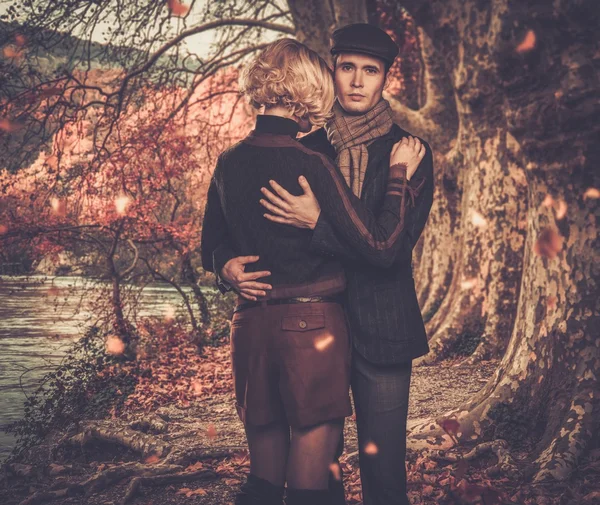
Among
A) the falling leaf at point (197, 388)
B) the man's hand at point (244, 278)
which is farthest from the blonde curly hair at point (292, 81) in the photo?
the falling leaf at point (197, 388)

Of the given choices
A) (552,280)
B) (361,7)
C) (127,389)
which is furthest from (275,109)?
(127,389)

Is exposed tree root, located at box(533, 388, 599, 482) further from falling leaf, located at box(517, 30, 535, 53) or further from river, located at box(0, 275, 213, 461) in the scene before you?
river, located at box(0, 275, 213, 461)

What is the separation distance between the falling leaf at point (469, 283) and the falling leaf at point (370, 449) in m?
5.92

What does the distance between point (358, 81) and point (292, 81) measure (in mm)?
420

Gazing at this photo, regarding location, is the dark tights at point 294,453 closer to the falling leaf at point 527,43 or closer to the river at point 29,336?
the falling leaf at point 527,43

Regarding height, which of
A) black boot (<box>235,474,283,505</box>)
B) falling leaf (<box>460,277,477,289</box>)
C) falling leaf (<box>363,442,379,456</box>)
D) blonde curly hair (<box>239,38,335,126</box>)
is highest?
blonde curly hair (<box>239,38,335,126</box>)

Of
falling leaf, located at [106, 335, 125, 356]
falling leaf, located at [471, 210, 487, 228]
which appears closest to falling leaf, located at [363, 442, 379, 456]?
falling leaf, located at [471, 210, 487, 228]

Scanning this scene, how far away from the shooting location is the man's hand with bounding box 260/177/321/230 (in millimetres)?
2451

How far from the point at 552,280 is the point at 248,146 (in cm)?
274

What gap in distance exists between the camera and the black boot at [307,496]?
247cm

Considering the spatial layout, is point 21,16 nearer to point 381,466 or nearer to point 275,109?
point 275,109

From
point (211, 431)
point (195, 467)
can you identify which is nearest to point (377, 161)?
point (195, 467)

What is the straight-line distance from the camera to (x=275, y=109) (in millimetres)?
2539

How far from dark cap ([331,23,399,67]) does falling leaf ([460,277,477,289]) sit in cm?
592
